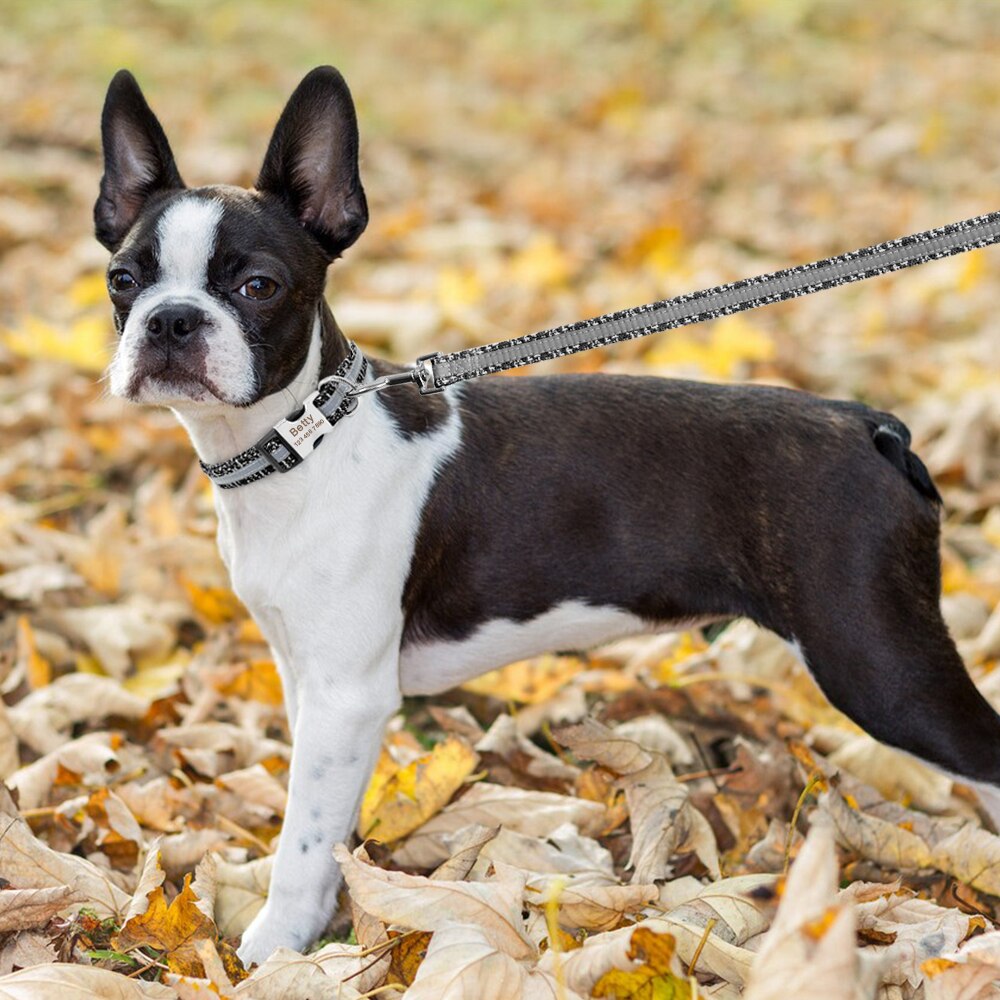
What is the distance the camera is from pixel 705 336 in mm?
6883

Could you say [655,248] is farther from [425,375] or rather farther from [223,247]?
[223,247]

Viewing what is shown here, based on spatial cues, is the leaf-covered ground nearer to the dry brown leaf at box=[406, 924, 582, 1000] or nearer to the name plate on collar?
the dry brown leaf at box=[406, 924, 582, 1000]

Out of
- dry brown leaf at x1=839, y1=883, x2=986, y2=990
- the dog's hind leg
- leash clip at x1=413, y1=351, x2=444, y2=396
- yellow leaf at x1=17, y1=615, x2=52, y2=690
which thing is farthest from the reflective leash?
yellow leaf at x1=17, y1=615, x2=52, y2=690

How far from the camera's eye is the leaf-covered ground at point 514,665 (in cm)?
268

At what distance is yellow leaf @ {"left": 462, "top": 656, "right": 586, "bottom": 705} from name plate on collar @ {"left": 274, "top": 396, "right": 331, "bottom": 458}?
1305 mm

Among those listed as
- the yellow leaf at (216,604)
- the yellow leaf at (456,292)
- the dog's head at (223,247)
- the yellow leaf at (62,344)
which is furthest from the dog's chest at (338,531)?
the yellow leaf at (456,292)

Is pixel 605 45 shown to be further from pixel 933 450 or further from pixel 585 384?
pixel 585 384

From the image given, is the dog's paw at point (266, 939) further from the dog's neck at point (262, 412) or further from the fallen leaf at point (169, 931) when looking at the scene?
the dog's neck at point (262, 412)

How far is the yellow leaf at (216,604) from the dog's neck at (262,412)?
1.33 metres

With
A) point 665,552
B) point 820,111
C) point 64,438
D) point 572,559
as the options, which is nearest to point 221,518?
point 572,559

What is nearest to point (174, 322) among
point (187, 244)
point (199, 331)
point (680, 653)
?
point (199, 331)

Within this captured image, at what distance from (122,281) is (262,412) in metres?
0.44

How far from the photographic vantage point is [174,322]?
2.90 metres

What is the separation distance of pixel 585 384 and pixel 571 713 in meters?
1.16
